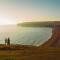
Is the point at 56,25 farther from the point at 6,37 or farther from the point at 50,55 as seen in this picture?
the point at 6,37

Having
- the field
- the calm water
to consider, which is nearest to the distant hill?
the calm water

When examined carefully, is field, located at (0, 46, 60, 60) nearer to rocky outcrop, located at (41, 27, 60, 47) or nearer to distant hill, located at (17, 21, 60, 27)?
rocky outcrop, located at (41, 27, 60, 47)

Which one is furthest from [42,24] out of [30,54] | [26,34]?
[30,54]

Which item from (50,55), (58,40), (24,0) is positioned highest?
(24,0)

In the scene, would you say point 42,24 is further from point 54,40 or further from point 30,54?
point 30,54

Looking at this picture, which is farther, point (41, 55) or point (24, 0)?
point (24, 0)

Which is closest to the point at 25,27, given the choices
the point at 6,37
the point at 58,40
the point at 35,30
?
the point at 35,30
